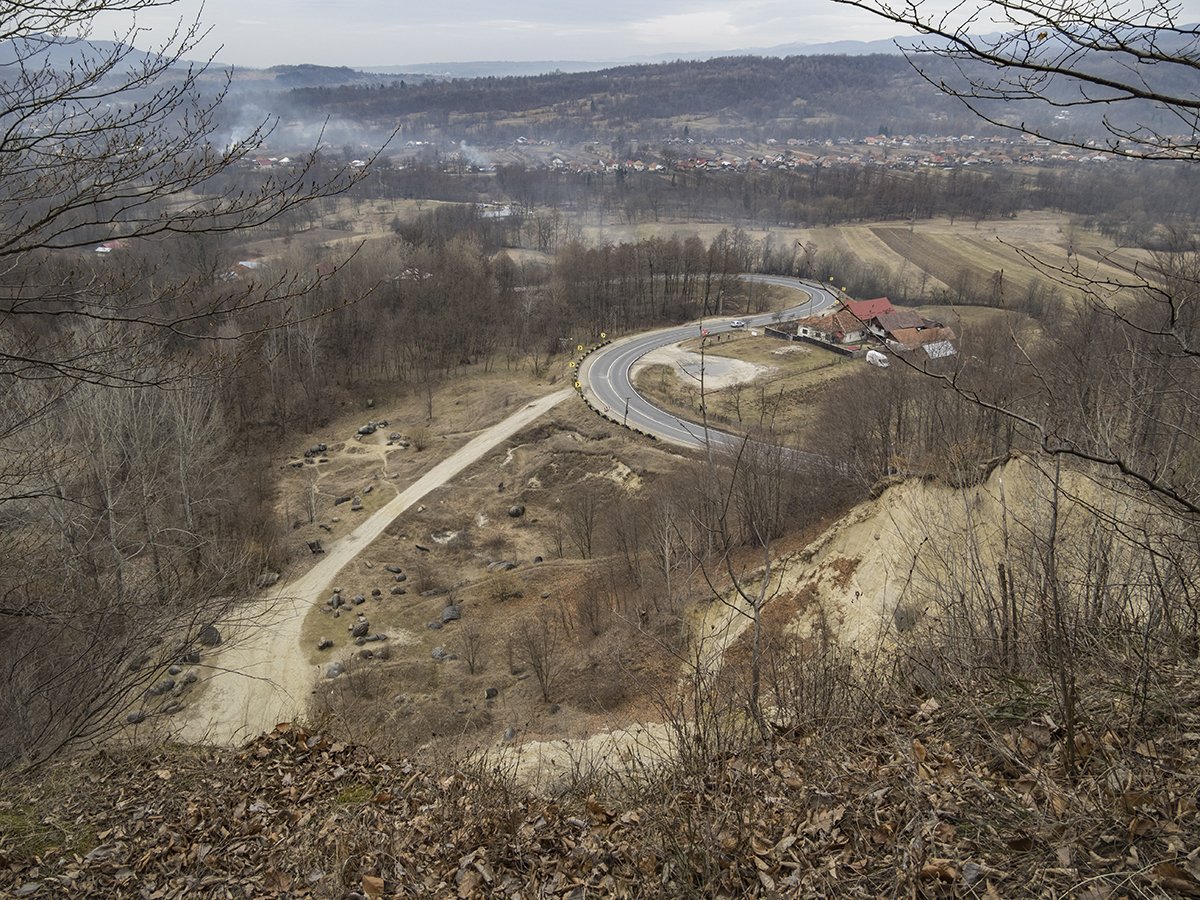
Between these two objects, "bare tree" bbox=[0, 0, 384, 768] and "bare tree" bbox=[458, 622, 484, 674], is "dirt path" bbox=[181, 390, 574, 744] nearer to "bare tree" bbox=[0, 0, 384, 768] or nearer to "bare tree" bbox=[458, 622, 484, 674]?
"bare tree" bbox=[0, 0, 384, 768]

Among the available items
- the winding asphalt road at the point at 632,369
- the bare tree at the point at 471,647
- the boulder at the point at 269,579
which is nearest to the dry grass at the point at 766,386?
the winding asphalt road at the point at 632,369

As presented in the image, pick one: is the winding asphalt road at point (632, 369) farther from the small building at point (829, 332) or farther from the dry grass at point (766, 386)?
the small building at point (829, 332)

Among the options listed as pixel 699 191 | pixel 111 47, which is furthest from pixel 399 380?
pixel 699 191

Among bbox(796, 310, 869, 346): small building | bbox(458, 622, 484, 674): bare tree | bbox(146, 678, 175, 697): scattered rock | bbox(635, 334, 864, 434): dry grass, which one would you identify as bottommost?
bbox(458, 622, 484, 674): bare tree

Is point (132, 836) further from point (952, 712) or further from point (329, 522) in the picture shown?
point (329, 522)

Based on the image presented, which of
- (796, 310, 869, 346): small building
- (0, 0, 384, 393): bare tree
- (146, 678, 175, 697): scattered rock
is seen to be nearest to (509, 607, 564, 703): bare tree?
(146, 678, 175, 697): scattered rock

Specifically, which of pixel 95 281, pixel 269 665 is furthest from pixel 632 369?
pixel 95 281
